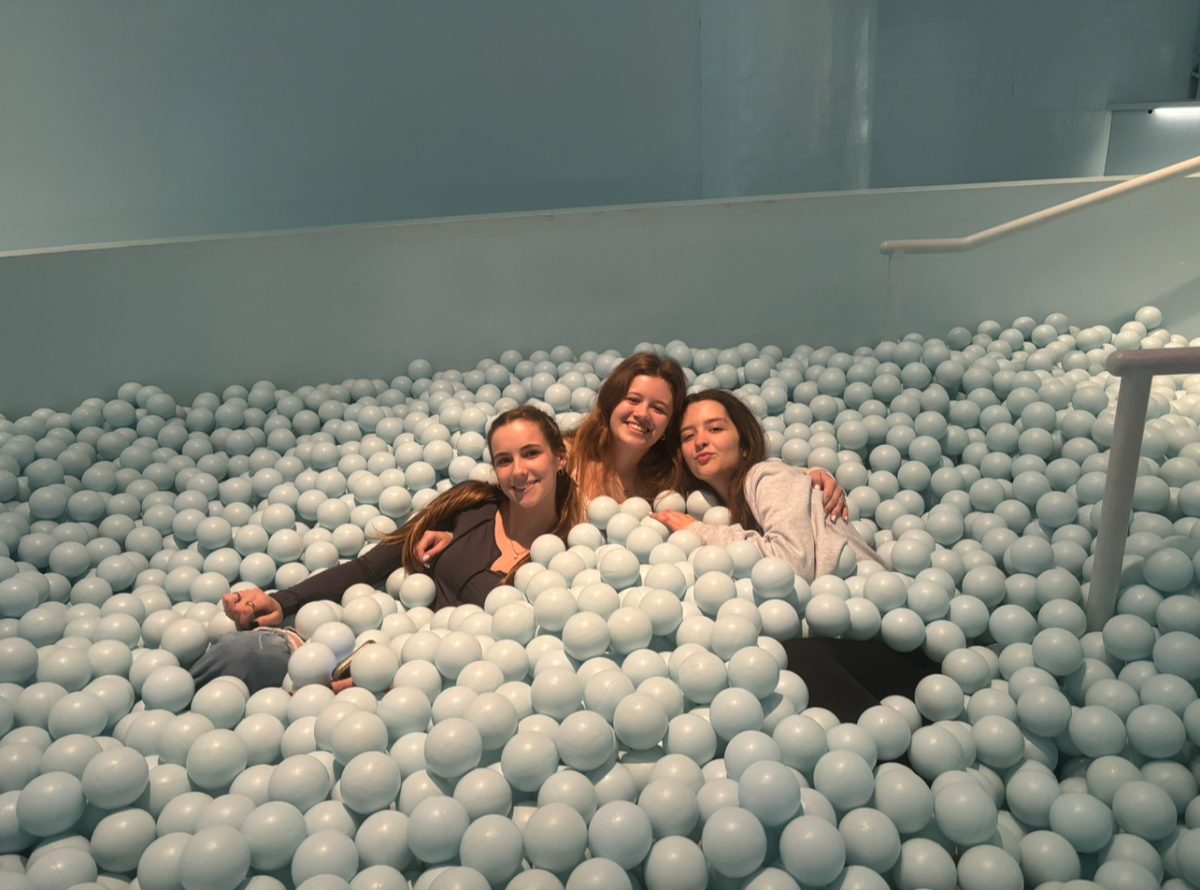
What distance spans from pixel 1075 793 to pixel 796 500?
0.78m

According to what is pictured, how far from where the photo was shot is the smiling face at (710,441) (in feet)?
7.33

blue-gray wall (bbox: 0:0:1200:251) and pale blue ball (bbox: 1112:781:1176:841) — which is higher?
blue-gray wall (bbox: 0:0:1200:251)

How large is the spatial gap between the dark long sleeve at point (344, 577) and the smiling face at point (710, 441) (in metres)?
0.71

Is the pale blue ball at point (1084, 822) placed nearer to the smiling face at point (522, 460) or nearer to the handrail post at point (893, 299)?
the smiling face at point (522, 460)

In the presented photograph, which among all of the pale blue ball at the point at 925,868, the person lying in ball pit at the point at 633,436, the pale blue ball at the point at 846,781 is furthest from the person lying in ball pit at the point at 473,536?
the pale blue ball at the point at 925,868

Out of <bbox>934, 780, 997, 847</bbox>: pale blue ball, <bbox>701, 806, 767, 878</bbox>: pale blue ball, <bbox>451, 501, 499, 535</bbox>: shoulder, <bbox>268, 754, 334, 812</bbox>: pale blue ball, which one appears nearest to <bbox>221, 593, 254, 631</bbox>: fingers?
<bbox>451, 501, 499, 535</bbox>: shoulder

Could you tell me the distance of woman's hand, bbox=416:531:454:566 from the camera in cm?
219

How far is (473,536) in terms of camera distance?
2.21m

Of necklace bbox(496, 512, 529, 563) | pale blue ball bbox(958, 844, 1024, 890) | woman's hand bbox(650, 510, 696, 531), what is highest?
woman's hand bbox(650, 510, 696, 531)

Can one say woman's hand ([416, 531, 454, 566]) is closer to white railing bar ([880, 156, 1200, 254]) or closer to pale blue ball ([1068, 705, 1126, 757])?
pale blue ball ([1068, 705, 1126, 757])

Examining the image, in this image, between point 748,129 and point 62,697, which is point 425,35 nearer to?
point 748,129

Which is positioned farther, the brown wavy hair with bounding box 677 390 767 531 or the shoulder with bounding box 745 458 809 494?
the brown wavy hair with bounding box 677 390 767 531

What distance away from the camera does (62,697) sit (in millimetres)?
1712

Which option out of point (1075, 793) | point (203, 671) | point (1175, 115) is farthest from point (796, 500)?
point (1175, 115)
